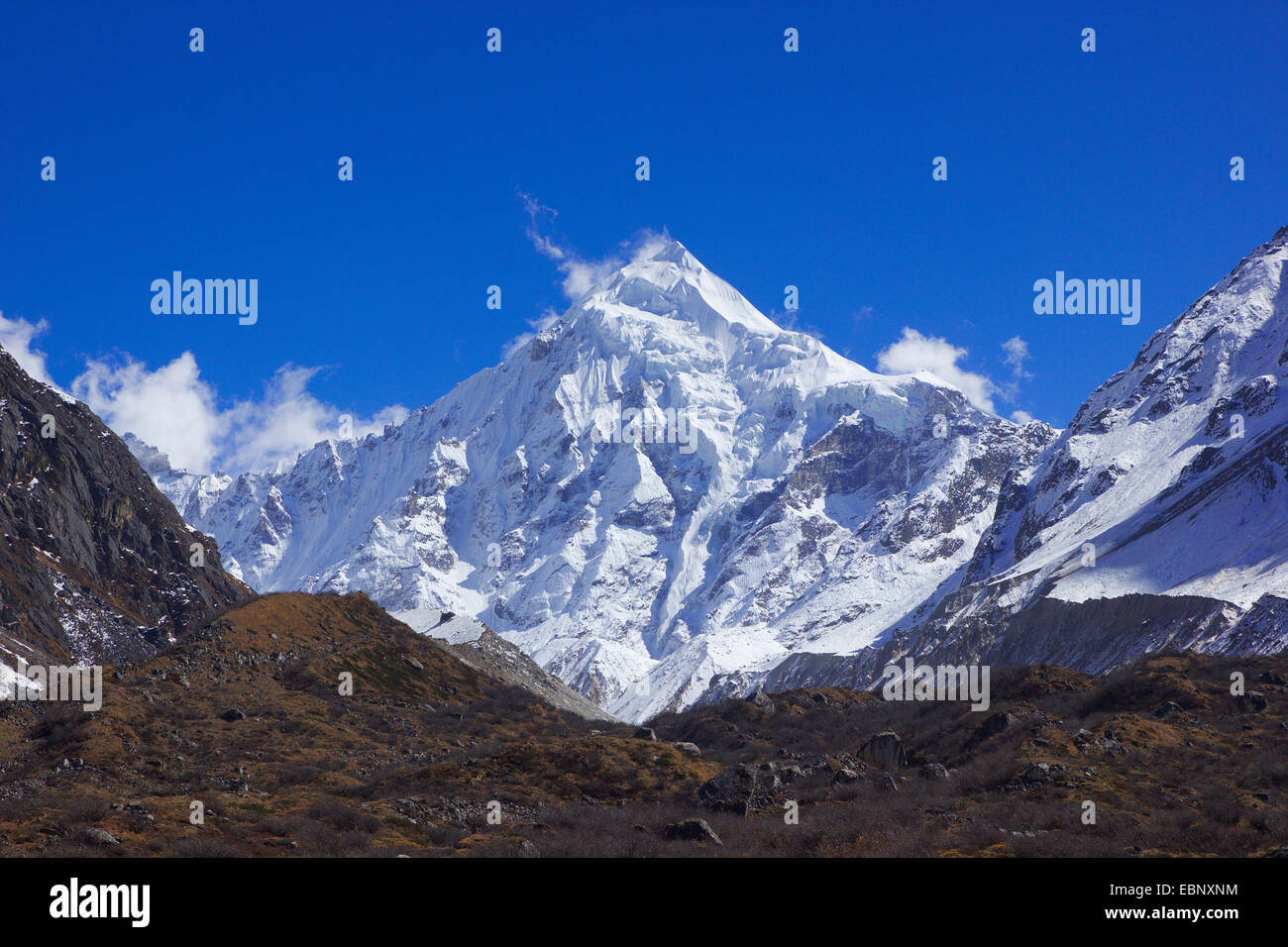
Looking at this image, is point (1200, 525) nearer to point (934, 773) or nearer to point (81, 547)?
point (934, 773)

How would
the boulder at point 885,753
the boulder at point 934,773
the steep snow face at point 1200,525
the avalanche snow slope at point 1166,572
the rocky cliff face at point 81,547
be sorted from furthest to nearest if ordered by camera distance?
1. the steep snow face at point 1200,525
2. the avalanche snow slope at point 1166,572
3. the rocky cliff face at point 81,547
4. the boulder at point 885,753
5. the boulder at point 934,773

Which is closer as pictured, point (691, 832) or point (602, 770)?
point (691, 832)

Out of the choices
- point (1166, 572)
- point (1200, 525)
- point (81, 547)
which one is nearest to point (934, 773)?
point (81, 547)

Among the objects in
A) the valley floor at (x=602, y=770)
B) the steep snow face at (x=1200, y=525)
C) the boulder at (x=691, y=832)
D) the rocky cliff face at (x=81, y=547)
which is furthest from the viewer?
the steep snow face at (x=1200, y=525)

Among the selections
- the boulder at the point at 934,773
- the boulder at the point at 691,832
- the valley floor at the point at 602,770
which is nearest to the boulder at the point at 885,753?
the valley floor at the point at 602,770

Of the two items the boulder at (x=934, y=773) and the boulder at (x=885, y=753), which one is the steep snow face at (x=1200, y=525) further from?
the boulder at (x=934, y=773)
